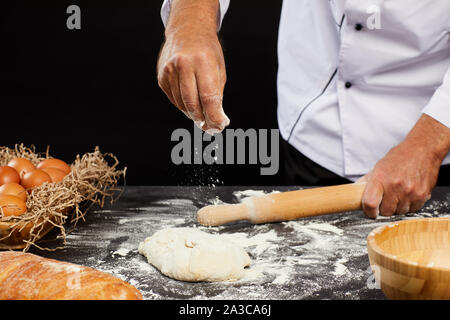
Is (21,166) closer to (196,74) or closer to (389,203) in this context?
(196,74)

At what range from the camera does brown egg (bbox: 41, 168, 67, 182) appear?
1487 millimetres

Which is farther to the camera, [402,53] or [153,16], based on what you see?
[153,16]

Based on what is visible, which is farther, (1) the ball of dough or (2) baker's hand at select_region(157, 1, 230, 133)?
(2) baker's hand at select_region(157, 1, 230, 133)

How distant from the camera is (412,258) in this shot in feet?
3.37

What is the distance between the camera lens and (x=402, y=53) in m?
→ 1.69

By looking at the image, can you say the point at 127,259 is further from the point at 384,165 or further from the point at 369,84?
the point at 369,84

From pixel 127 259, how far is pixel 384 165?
72 cm

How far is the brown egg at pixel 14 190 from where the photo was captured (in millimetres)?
1317

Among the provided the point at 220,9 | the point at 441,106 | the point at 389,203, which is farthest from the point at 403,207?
the point at 220,9

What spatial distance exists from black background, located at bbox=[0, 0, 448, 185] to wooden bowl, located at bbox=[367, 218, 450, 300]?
180 cm

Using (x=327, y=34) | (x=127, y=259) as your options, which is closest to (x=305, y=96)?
(x=327, y=34)

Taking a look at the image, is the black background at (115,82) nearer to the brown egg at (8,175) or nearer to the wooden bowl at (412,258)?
the brown egg at (8,175)

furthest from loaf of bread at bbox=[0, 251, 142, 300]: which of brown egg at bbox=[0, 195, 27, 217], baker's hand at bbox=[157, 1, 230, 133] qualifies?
baker's hand at bbox=[157, 1, 230, 133]

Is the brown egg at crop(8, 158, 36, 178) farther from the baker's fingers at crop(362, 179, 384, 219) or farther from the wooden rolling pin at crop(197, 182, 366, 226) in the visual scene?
the baker's fingers at crop(362, 179, 384, 219)
